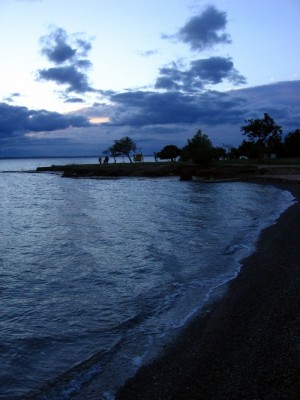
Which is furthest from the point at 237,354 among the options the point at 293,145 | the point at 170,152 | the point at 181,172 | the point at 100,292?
the point at 170,152

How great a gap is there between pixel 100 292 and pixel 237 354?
17.2 feet

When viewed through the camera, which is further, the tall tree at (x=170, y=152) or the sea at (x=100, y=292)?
the tall tree at (x=170, y=152)

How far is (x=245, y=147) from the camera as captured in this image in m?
129

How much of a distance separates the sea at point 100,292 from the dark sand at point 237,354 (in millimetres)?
438

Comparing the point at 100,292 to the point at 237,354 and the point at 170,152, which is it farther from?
the point at 170,152

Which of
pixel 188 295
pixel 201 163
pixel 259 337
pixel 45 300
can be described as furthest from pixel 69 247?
pixel 201 163

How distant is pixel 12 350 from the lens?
7465 millimetres

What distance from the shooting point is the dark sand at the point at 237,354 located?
553 cm

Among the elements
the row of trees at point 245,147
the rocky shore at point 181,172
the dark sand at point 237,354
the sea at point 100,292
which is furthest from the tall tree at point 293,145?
the dark sand at point 237,354

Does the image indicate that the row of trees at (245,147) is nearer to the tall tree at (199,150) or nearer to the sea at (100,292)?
the tall tree at (199,150)

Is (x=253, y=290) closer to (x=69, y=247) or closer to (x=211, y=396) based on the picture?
(x=211, y=396)

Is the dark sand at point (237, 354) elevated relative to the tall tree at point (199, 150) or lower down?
lower down

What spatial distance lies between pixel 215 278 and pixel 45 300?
5167mm

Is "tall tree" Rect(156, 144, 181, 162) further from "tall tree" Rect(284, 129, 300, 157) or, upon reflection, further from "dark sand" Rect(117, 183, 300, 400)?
"dark sand" Rect(117, 183, 300, 400)
